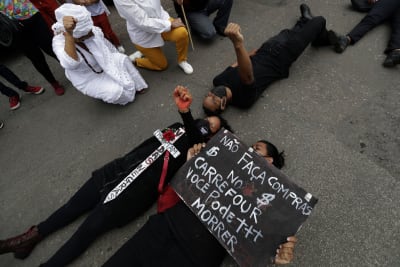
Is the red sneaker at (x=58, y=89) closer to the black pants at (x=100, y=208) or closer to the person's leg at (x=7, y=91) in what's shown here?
the person's leg at (x=7, y=91)

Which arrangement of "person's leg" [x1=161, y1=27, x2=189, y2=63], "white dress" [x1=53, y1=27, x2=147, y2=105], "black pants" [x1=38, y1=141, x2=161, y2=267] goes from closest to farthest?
"black pants" [x1=38, y1=141, x2=161, y2=267]
"white dress" [x1=53, y1=27, x2=147, y2=105]
"person's leg" [x1=161, y1=27, x2=189, y2=63]

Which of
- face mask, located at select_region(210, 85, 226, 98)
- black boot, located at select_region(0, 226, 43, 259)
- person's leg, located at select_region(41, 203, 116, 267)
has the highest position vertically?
face mask, located at select_region(210, 85, 226, 98)

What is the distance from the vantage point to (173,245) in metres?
1.63

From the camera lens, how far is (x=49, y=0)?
110 inches

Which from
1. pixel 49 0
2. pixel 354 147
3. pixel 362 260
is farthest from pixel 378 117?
pixel 49 0

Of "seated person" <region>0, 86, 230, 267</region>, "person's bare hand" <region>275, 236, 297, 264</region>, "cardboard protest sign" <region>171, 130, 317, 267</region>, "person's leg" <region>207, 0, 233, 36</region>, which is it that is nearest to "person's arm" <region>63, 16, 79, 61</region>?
"seated person" <region>0, 86, 230, 267</region>

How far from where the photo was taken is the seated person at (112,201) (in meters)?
1.86

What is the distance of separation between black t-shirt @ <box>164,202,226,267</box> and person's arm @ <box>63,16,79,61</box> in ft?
5.97

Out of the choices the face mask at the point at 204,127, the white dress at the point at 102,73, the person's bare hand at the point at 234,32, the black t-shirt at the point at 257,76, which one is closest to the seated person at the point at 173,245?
the face mask at the point at 204,127

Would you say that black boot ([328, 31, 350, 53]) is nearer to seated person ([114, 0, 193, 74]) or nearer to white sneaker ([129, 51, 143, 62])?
seated person ([114, 0, 193, 74])

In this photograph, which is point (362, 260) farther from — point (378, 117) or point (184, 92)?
point (184, 92)

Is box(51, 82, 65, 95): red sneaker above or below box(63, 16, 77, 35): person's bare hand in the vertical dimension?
below

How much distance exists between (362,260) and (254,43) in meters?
2.71

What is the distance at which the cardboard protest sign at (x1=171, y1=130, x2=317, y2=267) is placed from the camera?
1.42 meters
